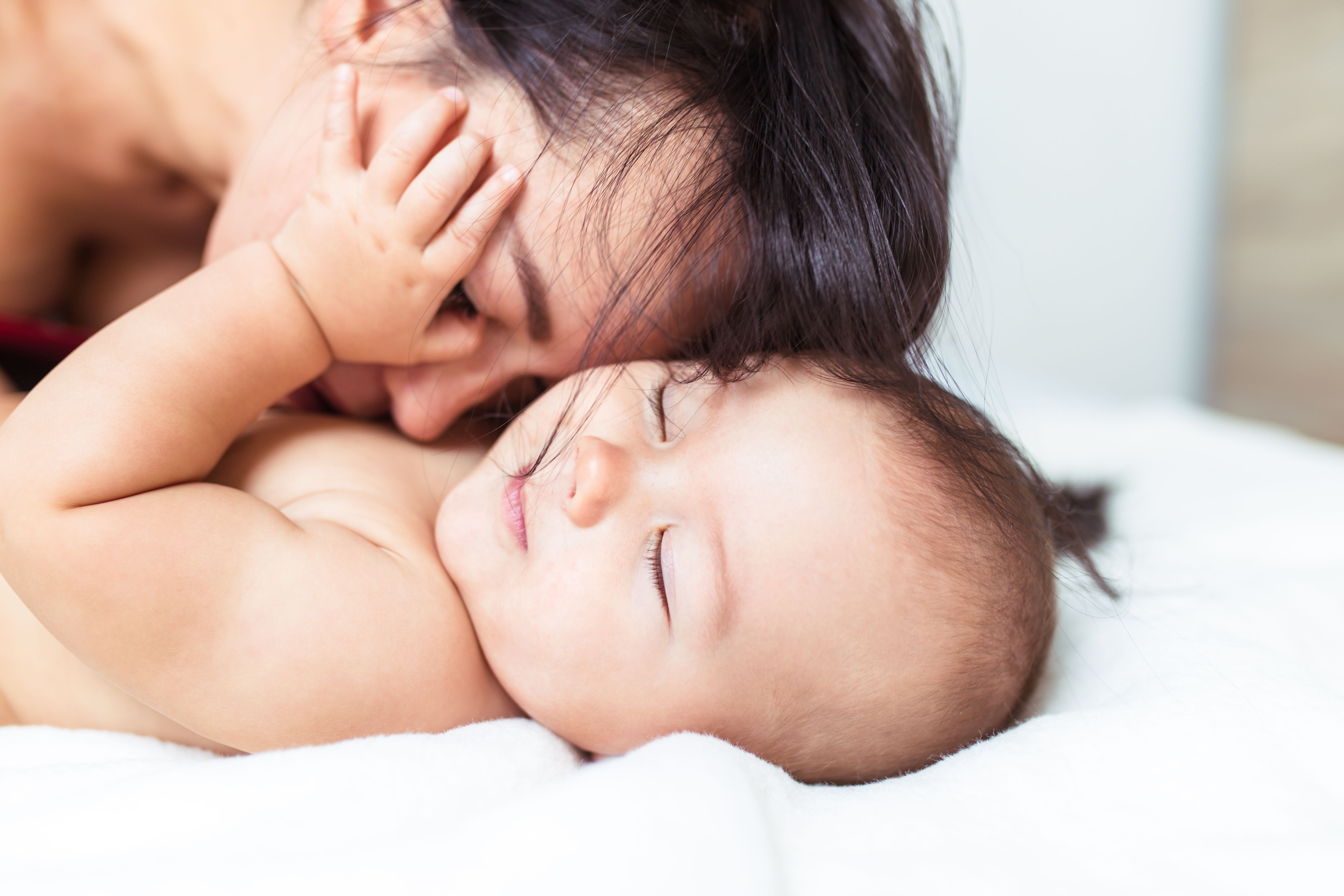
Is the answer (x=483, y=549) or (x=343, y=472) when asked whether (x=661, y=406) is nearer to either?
(x=483, y=549)

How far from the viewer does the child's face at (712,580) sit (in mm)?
614

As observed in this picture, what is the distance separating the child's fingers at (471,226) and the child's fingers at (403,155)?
5 centimetres

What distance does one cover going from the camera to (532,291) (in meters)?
0.74

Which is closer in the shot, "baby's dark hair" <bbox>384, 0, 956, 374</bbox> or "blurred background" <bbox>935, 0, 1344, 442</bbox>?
"baby's dark hair" <bbox>384, 0, 956, 374</bbox>

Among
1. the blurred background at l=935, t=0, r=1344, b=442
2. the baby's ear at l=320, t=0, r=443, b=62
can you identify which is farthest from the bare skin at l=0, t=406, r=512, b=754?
the blurred background at l=935, t=0, r=1344, b=442

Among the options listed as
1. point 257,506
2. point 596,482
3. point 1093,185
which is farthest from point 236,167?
point 1093,185

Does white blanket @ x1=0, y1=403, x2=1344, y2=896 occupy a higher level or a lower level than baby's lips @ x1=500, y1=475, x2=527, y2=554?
lower

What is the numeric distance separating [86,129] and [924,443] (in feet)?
3.24

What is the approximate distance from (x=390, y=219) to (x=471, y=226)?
7 centimetres

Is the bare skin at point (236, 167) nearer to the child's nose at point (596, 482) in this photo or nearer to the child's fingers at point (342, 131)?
the child's fingers at point (342, 131)

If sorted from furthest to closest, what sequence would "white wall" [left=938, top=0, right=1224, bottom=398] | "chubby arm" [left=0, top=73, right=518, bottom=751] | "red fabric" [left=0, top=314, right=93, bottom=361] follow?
"white wall" [left=938, top=0, right=1224, bottom=398]
"red fabric" [left=0, top=314, right=93, bottom=361]
"chubby arm" [left=0, top=73, right=518, bottom=751]

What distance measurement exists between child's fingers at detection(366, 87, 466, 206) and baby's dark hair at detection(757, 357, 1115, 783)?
0.36 m

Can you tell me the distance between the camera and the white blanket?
0.41 m

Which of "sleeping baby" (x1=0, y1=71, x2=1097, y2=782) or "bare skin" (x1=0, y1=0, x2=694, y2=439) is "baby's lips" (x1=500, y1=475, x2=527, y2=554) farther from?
"bare skin" (x1=0, y1=0, x2=694, y2=439)
